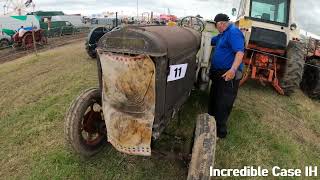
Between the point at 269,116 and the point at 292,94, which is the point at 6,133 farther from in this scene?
the point at 292,94

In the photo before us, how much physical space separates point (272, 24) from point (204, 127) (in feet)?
19.9

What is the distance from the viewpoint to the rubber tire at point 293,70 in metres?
8.68

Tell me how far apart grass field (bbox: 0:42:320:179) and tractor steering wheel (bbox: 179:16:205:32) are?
138cm

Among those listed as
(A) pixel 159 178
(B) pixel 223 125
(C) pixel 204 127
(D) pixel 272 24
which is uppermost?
(D) pixel 272 24

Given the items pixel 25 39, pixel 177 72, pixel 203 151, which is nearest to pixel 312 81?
pixel 177 72

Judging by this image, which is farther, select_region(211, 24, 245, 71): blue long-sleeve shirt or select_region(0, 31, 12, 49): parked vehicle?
select_region(0, 31, 12, 49): parked vehicle

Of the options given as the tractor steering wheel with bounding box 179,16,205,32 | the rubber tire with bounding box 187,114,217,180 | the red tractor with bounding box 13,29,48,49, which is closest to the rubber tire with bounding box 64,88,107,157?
the rubber tire with bounding box 187,114,217,180

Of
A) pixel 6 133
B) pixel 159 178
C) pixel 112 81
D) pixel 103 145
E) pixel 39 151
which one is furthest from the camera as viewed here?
pixel 6 133

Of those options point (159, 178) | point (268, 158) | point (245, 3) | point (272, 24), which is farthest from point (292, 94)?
point (159, 178)

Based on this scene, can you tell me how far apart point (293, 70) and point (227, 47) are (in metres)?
3.73

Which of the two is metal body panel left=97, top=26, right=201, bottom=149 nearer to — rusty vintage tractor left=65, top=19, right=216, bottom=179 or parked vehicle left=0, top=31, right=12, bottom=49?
rusty vintage tractor left=65, top=19, right=216, bottom=179

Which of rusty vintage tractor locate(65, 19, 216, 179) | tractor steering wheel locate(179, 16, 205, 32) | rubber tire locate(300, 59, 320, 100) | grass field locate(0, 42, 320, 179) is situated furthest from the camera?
rubber tire locate(300, 59, 320, 100)

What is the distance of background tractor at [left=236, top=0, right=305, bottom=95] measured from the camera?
28.8 ft

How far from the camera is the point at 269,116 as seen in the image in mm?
7285
